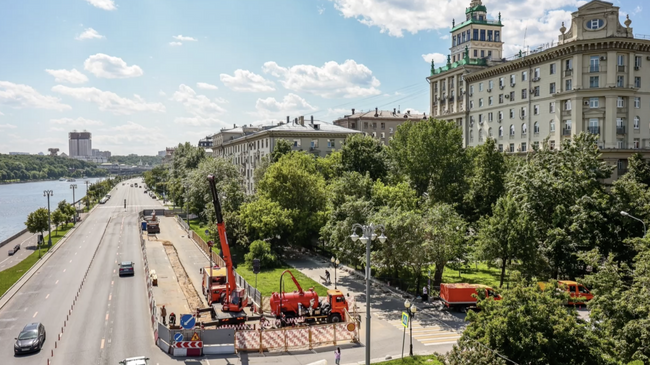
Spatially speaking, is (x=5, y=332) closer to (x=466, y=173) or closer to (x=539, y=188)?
(x=539, y=188)

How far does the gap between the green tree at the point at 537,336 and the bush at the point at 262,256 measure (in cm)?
3420

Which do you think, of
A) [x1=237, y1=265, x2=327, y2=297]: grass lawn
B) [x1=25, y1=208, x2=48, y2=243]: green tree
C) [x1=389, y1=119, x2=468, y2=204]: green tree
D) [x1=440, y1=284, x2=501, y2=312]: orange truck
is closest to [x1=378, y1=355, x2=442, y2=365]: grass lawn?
[x1=440, y1=284, x2=501, y2=312]: orange truck

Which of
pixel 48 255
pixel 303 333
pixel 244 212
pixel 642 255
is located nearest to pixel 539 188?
pixel 642 255

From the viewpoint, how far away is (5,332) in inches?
1291

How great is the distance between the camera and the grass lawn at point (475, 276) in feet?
148

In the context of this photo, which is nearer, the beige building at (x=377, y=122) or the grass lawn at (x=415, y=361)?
the grass lawn at (x=415, y=361)

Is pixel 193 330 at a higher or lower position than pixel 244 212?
lower

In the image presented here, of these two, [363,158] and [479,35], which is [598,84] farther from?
[479,35]

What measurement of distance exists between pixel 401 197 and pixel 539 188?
12282 millimetres

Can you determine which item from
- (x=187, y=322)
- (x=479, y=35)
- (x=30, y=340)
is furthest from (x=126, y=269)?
(x=479, y=35)

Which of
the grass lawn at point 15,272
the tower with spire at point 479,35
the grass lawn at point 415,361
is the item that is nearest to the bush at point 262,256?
the grass lawn at point 15,272

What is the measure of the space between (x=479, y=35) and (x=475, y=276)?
66.2 metres

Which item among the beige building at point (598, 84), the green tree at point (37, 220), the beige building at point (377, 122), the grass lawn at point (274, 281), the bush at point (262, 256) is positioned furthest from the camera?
the beige building at point (377, 122)

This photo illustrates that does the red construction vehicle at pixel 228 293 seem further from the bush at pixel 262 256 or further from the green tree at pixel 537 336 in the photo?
the green tree at pixel 537 336
